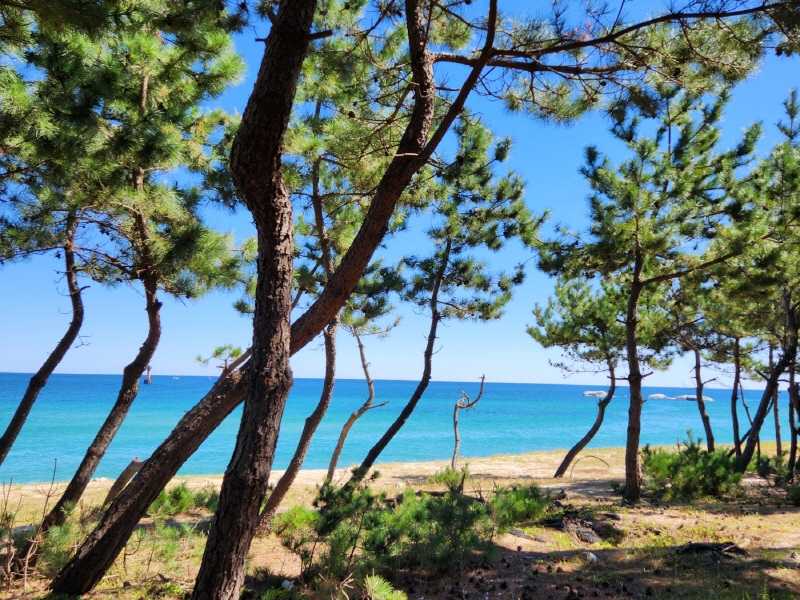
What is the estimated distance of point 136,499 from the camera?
3.06 m

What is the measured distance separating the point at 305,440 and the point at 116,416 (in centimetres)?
212

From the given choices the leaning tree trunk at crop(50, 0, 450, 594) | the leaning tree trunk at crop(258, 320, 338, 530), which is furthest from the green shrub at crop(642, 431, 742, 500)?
the leaning tree trunk at crop(50, 0, 450, 594)

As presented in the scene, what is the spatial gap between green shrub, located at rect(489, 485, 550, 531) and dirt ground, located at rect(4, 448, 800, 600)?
0.12m

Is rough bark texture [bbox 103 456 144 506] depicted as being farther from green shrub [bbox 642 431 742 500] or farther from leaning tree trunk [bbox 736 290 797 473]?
leaning tree trunk [bbox 736 290 797 473]

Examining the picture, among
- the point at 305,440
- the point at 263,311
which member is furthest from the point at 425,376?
the point at 263,311

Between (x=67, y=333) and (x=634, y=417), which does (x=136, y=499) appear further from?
(x=634, y=417)

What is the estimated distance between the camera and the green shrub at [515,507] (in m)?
4.62

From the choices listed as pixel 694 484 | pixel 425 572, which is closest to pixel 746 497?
pixel 694 484

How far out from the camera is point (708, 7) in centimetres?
291

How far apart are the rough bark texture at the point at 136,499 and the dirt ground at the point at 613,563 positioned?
0.58ft

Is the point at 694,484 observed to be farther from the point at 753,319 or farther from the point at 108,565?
the point at 108,565

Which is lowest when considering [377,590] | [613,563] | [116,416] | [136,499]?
[613,563]

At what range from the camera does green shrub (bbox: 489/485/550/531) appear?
4.62 metres

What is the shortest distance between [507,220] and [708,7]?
5.13 meters
